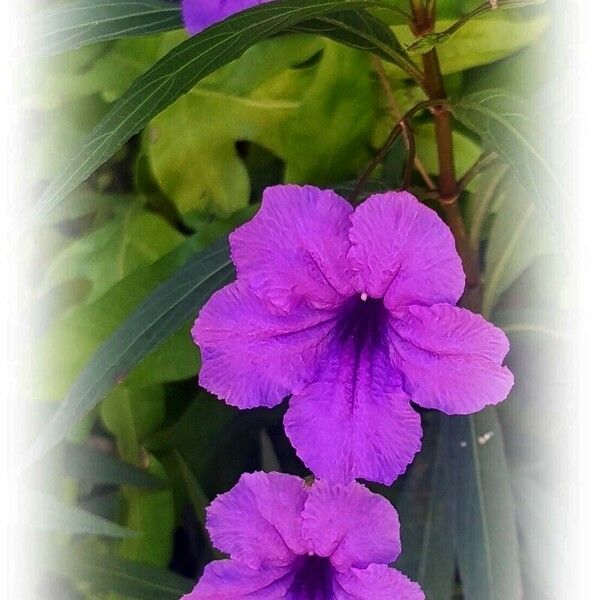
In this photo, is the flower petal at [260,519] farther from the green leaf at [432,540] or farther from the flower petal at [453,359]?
the green leaf at [432,540]

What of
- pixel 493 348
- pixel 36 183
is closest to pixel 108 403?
pixel 36 183

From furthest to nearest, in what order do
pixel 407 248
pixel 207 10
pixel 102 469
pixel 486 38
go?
pixel 102 469, pixel 486 38, pixel 207 10, pixel 407 248

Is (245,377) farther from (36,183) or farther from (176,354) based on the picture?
(36,183)

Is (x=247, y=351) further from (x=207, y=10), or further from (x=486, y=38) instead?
(x=486, y=38)

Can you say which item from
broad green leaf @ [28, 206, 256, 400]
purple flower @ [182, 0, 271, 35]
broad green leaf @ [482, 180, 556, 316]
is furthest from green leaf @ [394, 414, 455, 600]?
purple flower @ [182, 0, 271, 35]

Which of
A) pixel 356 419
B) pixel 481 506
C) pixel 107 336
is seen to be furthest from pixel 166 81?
pixel 481 506

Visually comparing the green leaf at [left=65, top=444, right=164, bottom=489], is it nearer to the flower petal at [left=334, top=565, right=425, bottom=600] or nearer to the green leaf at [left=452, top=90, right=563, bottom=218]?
the flower petal at [left=334, top=565, right=425, bottom=600]

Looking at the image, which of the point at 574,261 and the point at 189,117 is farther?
the point at 189,117
